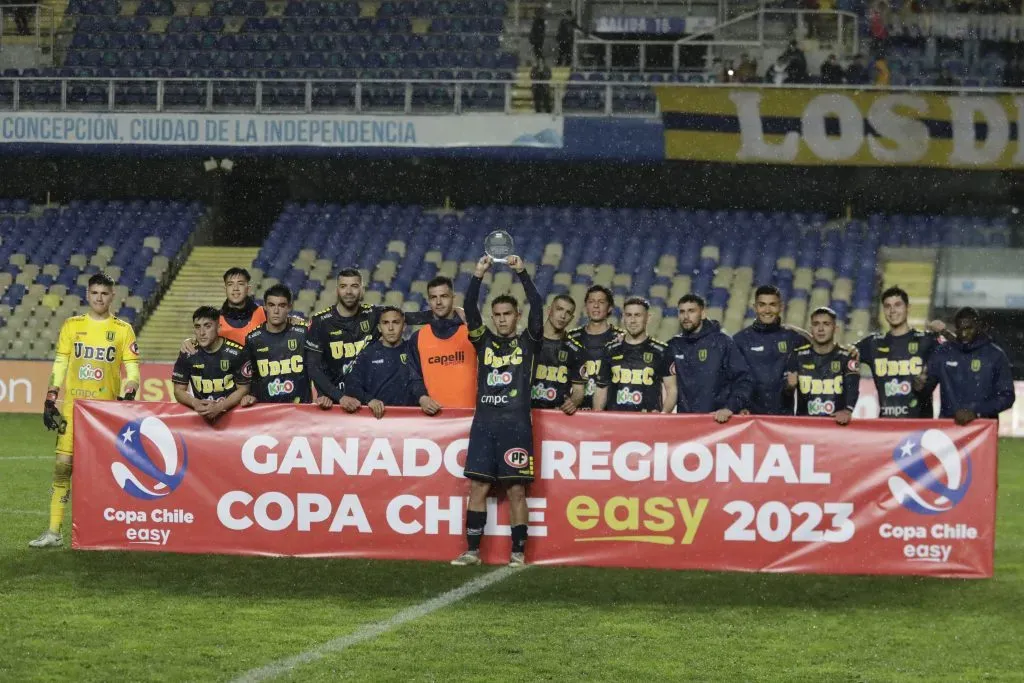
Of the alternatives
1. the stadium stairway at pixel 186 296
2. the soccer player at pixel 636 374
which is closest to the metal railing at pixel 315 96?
the stadium stairway at pixel 186 296

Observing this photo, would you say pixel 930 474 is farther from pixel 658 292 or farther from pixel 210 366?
pixel 658 292

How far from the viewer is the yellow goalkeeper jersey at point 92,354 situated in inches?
422

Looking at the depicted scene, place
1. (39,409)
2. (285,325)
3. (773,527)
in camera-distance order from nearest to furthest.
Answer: (773,527)
(285,325)
(39,409)

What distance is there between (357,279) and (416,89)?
17.2 m

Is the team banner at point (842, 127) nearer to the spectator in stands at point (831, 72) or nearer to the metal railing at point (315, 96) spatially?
the metal railing at point (315, 96)

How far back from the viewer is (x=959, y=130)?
81.1ft

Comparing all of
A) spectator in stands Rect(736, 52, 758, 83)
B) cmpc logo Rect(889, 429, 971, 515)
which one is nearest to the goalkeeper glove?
cmpc logo Rect(889, 429, 971, 515)

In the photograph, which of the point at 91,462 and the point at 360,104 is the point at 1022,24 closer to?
the point at 360,104

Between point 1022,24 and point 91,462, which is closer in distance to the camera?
point 91,462

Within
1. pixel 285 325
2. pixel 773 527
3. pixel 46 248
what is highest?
pixel 46 248

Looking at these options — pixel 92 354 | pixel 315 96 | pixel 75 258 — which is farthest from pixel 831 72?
pixel 92 354

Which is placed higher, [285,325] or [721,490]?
[285,325]

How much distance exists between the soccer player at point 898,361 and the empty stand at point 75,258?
17.6 meters

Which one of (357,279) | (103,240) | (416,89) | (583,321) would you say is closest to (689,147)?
(583,321)
